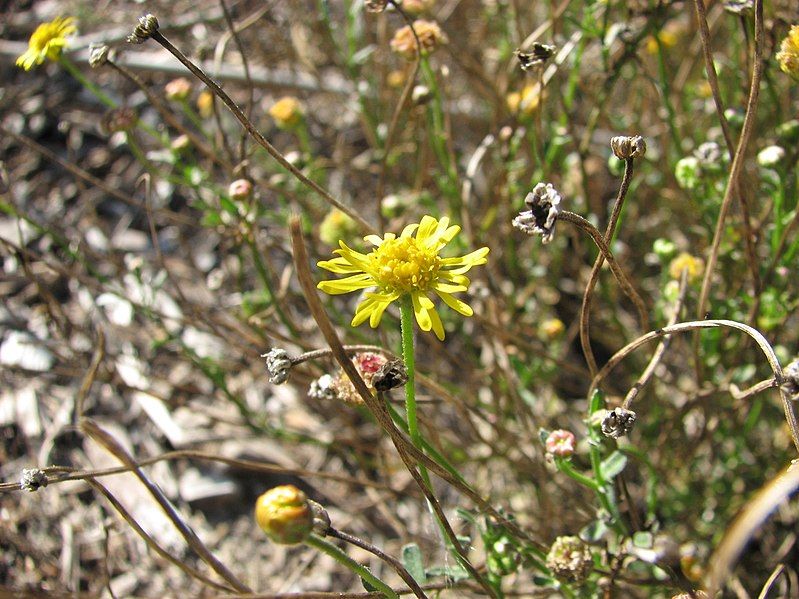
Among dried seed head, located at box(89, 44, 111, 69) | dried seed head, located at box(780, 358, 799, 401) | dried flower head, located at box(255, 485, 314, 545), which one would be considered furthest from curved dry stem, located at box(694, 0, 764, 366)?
dried seed head, located at box(89, 44, 111, 69)

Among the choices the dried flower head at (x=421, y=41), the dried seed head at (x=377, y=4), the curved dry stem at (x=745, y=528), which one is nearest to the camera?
the curved dry stem at (x=745, y=528)

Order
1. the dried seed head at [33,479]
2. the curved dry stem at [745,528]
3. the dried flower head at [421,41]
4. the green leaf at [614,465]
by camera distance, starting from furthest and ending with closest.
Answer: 1. the dried flower head at [421,41]
2. the green leaf at [614,465]
3. the dried seed head at [33,479]
4. the curved dry stem at [745,528]

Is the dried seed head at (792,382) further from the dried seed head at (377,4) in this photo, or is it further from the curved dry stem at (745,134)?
the dried seed head at (377,4)

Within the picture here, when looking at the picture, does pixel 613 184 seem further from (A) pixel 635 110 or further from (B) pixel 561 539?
(B) pixel 561 539

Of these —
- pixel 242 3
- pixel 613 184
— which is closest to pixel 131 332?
pixel 242 3

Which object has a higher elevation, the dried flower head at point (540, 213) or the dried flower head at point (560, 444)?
the dried flower head at point (540, 213)

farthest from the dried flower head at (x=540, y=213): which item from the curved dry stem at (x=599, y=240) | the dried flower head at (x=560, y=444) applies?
the dried flower head at (x=560, y=444)

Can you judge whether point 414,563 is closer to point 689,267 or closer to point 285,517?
point 285,517

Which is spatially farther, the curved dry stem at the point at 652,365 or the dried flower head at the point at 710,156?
the dried flower head at the point at 710,156
